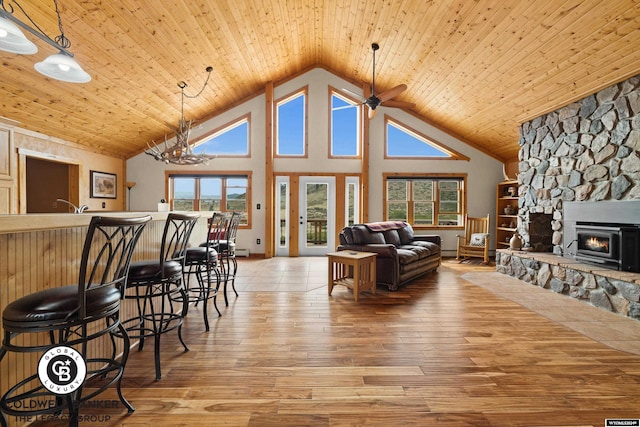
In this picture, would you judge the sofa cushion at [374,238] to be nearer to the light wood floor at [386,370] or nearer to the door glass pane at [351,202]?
the light wood floor at [386,370]

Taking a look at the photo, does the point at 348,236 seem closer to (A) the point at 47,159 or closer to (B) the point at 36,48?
(B) the point at 36,48

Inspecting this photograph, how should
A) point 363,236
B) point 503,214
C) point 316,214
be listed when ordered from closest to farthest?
point 363,236 → point 503,214 → point 316,214

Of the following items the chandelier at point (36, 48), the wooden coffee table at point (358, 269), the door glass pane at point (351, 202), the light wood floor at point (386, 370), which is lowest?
the light wood floor at point (386, 370)

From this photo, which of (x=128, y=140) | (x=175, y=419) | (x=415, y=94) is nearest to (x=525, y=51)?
(x=415, y=94)

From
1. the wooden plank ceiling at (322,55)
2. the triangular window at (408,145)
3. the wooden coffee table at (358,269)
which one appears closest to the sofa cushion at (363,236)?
the wooden coffee table at (358,269)

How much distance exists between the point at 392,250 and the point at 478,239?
11.2 feet

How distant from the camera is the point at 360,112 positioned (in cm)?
754

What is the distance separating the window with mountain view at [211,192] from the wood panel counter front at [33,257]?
17.9 feet

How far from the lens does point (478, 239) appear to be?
678cm

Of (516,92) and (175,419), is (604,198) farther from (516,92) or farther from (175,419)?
(175,419)

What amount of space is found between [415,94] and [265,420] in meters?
6.47

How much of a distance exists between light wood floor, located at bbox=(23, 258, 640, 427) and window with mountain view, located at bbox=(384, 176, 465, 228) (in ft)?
13.2

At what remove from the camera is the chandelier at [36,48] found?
1679 mm

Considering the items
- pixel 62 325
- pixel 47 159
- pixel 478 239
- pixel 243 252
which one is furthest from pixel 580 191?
pixel 47 159
